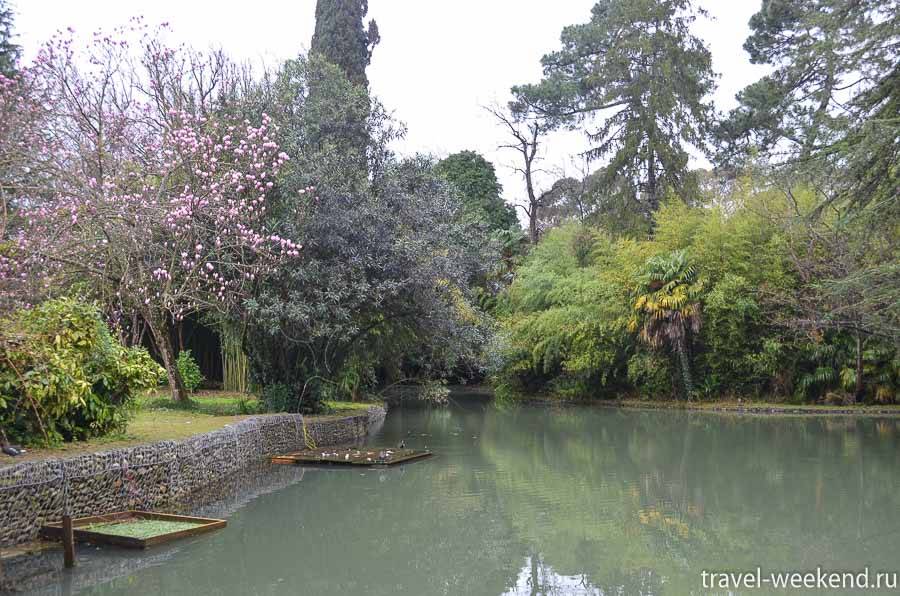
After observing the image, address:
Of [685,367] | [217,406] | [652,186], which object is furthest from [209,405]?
[652,186]

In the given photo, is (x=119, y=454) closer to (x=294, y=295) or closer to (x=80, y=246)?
(x=80, y=246)

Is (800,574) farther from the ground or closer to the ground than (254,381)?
closer to the ground

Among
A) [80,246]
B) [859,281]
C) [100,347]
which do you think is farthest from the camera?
[859,281]

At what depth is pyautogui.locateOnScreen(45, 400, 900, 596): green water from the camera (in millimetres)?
6590

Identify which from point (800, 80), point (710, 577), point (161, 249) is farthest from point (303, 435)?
point (800, 80)

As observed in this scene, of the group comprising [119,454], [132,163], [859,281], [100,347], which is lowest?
[119,454]

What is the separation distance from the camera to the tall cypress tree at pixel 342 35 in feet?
65.2

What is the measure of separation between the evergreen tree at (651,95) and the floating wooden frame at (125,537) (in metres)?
21.1

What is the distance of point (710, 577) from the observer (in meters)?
6.57

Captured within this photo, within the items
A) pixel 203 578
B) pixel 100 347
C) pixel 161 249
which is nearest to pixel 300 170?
pixel 161 249

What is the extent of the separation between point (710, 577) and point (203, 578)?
419 cm

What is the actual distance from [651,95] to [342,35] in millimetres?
11052

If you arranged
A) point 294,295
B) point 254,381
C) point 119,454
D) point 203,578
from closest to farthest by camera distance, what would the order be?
point 203,578 → point 119,454 → point 294,295 → point 254,381

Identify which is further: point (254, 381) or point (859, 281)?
point (254, 381)
